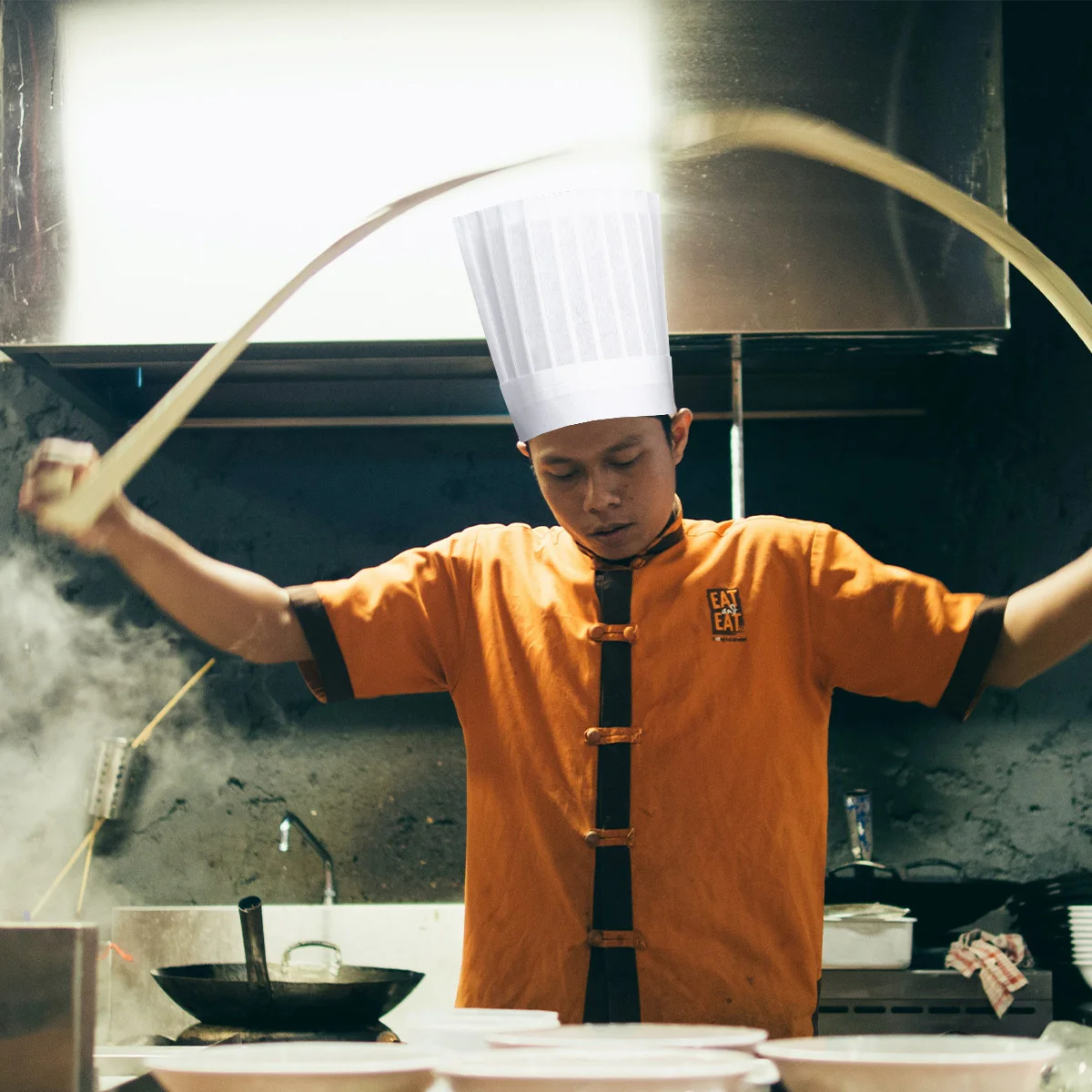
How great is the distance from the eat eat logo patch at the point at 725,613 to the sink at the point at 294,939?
1.16m

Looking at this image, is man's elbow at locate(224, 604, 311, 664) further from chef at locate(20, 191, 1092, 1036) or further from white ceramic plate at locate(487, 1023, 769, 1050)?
white ceramic plate at locate(487, 1023, 769, 1050)

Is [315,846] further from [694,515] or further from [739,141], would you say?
[739,141]

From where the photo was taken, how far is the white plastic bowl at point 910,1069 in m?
0.63

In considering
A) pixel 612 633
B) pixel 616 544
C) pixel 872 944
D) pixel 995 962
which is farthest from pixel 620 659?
pixel 995 962

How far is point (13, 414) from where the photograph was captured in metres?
2.61

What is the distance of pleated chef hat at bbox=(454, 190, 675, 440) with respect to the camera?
1381 mm

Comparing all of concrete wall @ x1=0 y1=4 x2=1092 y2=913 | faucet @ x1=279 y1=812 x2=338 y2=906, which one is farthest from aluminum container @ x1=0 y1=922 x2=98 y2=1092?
concrete wall @ x1=0 y1=4 x2=1092 y2=913

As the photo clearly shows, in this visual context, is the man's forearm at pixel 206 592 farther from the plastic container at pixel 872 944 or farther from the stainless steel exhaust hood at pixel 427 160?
the plastic container at pixel 872 944

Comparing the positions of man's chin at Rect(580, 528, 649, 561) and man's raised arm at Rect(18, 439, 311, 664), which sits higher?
man's chin at Rect(580, 528, 649, 561)

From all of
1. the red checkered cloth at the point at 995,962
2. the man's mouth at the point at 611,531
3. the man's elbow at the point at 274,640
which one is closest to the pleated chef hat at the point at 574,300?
the man's mouth at the point at 611,531

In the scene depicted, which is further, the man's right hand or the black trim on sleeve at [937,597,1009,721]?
the black trim on sleeve at [937,597,1009,721]

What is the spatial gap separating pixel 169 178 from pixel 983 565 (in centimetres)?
181

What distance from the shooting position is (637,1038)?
76cm

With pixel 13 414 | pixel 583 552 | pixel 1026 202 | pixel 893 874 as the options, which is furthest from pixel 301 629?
pixel 1026 202
